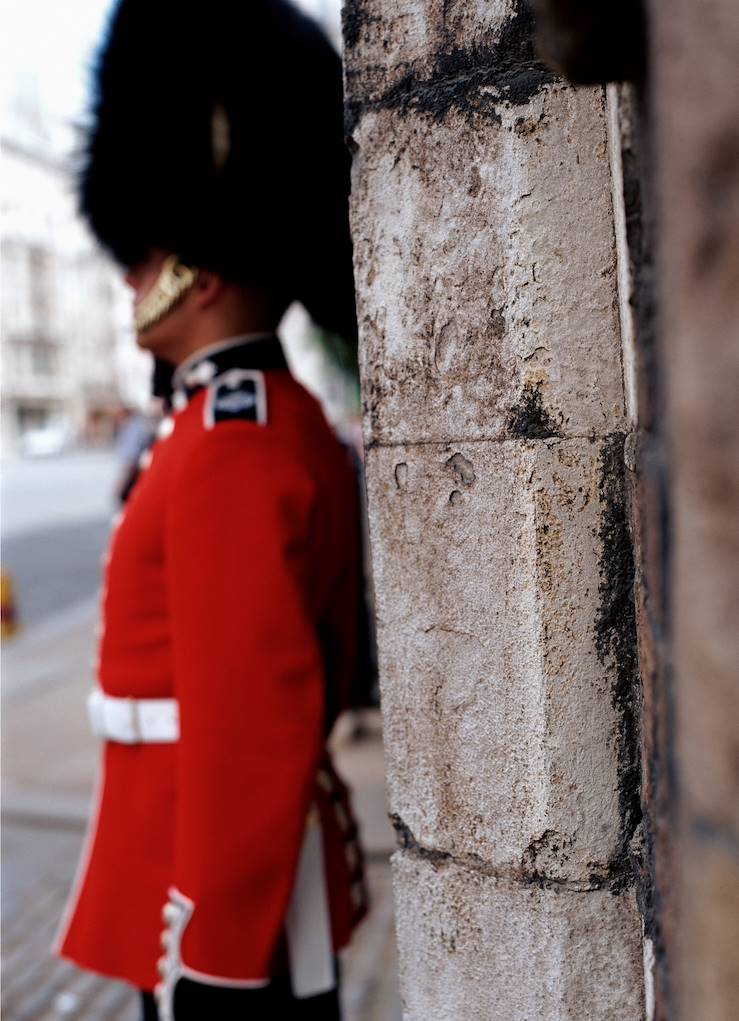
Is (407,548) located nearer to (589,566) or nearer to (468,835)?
(589,566)

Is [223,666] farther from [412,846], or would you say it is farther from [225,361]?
[225,361]

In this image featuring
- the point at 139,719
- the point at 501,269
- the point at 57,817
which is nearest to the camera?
the point at 501,269

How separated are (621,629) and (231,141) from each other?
1.20 m

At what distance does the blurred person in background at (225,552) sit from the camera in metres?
1.59

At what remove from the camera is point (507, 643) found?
1.29 m

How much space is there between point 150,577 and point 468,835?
0.72 meters

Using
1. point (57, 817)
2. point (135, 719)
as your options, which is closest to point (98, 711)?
point (135, 719)

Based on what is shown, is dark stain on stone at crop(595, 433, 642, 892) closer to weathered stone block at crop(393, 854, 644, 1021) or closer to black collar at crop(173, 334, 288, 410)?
weathered stone block at crop(393, 854, 644, 1021)

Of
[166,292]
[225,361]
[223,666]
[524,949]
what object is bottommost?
[524,949]

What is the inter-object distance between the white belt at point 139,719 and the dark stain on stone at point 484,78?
1.00 metres

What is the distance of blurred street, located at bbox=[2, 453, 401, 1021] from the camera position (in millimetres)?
3240

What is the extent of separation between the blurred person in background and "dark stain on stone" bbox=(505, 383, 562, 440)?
486 mm

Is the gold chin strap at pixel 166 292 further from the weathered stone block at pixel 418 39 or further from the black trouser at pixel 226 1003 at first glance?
the black trouser at pixel 226 1003

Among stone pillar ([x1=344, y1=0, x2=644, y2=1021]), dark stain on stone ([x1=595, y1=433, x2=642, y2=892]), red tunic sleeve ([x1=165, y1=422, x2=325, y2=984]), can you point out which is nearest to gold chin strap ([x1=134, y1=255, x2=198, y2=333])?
red tunic sleeve ([x1=165, y1=422, x2=325, y2=984])
